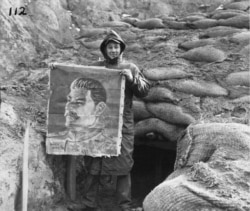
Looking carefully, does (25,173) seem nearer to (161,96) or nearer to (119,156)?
(119,156)

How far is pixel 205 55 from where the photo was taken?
465 centimetres

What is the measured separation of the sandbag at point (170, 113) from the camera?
12.6ft

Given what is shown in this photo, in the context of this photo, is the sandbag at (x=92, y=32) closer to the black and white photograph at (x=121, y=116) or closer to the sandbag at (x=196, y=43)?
the black and white photograph at (x=121, y=116)

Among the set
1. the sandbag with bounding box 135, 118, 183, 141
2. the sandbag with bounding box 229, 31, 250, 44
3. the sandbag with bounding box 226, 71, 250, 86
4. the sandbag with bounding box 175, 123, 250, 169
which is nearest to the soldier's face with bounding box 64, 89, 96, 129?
the sandbag with bounding box 175, 123, 250, 169

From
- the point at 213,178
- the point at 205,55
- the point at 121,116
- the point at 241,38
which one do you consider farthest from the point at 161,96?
the point at 213,178

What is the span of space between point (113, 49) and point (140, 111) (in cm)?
106

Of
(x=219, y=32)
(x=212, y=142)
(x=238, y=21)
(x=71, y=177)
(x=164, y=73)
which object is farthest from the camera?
(x=238, y=21)

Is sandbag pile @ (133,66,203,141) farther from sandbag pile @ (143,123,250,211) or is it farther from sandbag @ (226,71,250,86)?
→ sandbag pile @ (143,123,250,211)

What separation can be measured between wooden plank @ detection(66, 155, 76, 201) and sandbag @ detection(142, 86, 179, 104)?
112cm

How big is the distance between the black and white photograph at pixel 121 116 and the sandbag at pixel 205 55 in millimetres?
12

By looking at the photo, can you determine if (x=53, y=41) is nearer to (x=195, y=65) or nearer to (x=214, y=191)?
(x=195, y=65)

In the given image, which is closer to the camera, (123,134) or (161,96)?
(123,134)

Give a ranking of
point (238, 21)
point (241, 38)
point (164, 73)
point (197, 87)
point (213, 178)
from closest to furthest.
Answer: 1. point (213, 178)
2. point (197, 87)
3. point (164, 73)
4. point (241, 38)
5. point (238, 21)

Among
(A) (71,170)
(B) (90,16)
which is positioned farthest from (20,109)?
(B) (90,16)
